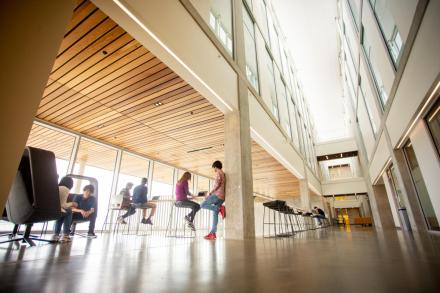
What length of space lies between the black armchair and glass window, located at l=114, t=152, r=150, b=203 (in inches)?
222

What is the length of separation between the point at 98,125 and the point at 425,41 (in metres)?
7.15

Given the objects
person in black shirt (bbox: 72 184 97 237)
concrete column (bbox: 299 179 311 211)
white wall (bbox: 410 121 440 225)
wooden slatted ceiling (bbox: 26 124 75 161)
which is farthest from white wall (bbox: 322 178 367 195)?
wooden slatted ceiling (bbox: 26 124 75 161)

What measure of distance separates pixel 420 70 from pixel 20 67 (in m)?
5.16

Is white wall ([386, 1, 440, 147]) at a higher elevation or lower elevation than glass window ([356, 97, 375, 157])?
lower

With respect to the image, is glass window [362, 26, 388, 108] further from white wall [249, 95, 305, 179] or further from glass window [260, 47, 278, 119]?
white wall [249, 95, 305, 179]

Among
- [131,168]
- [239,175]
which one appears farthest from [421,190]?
[131,168]

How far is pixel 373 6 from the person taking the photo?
5.63m

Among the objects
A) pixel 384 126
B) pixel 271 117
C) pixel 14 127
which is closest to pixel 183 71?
pixel 14 127

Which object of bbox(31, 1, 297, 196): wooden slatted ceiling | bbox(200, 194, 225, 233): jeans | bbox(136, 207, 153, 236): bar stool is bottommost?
bbox(136, 207, 153, 236): bar stool

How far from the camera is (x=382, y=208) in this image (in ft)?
38.1

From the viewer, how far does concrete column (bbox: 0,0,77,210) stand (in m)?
1.38

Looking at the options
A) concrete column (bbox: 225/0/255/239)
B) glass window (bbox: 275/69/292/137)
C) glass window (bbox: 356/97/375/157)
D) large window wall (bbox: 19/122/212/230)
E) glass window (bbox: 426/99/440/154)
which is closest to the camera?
glass window (bbox: 426/99/440/154)

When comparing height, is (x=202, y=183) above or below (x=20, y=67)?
above

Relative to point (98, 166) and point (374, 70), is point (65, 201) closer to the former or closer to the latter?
point (98, 166)
